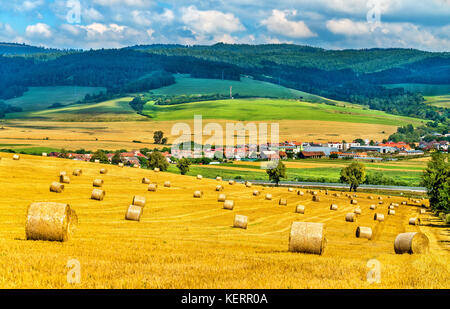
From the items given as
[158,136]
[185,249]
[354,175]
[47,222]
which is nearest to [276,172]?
[354,175]

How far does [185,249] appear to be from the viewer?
22391 millimetres

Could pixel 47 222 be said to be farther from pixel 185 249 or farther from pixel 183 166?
pixel 183 166

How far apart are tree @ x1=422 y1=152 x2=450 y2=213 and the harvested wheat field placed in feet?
32.1

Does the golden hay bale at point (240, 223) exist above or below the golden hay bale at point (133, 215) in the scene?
below

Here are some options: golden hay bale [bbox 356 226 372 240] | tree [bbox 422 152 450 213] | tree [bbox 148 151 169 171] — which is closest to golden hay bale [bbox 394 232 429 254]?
golden hay bale [bbox 356 226 372 240]

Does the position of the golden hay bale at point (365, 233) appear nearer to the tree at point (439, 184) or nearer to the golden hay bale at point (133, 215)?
the golden hay bale at point (133, 215)

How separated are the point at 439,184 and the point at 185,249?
62441mm

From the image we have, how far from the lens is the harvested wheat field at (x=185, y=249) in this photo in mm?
14383

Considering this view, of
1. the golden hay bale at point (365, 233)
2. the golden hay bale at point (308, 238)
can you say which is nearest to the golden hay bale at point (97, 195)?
the golden hay bale at point (365, 233)

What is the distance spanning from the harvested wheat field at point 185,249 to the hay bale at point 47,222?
1.15ft

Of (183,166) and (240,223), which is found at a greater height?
(240,223)
